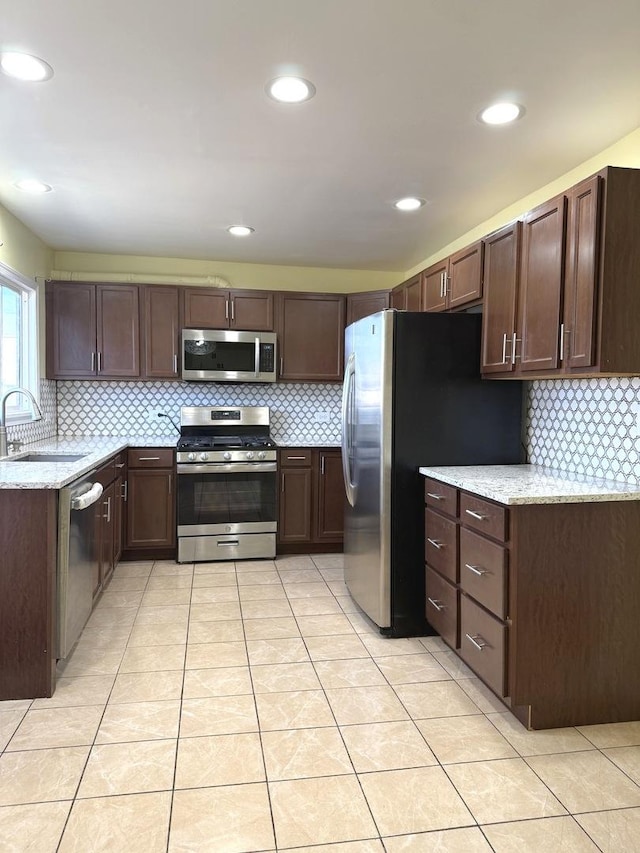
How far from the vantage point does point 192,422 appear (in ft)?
15.6

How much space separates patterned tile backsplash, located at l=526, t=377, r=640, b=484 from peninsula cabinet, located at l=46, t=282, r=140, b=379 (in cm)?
304

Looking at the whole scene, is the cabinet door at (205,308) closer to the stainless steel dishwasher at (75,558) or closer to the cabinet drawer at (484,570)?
the stainless steel dishwasher at (75,558)

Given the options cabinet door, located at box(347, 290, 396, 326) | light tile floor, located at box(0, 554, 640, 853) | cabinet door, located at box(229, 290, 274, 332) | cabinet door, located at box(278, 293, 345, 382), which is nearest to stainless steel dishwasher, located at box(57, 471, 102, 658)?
light tile floor, located at box(0, 554, 640, 853)

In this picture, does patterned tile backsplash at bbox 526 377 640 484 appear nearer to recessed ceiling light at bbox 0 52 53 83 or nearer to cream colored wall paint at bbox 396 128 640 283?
cream colored wall paint at bbox 396 128 640 283

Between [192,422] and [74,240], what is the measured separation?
1.64 meters

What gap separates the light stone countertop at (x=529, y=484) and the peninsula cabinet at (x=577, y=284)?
0.46 metres

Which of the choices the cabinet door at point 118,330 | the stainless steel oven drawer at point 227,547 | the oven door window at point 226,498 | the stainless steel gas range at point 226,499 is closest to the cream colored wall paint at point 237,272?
the cabinet door at point 118,330

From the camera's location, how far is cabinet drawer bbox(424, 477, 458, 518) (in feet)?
8.66

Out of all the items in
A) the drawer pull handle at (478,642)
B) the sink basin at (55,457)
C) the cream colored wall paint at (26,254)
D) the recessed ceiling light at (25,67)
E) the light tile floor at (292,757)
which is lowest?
the light tile floor at (292,757)

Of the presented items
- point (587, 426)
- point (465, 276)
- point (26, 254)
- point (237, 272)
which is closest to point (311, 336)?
point (237, 272)

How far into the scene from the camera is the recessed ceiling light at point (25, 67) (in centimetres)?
196

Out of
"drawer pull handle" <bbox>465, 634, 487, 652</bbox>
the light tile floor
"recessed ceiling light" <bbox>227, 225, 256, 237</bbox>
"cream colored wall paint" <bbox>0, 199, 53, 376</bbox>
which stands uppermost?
"recessed ceiling light" <bbox>227, 225, 256, 237</bbox>

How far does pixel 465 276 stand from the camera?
3.19 meters

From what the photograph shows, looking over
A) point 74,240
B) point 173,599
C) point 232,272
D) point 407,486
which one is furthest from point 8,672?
point 232,272
